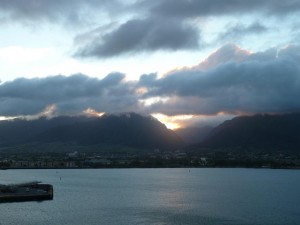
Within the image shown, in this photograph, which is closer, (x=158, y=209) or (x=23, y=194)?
(x=158, y=209)

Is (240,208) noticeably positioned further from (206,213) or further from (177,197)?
(177,197)

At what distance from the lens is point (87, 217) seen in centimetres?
6512

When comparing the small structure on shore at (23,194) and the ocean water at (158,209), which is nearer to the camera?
the ocean water at (158,209)

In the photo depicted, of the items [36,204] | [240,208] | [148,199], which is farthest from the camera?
[148,199]

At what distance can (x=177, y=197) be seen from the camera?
295 feet

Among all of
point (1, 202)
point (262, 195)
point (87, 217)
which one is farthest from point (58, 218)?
point (262, 195)

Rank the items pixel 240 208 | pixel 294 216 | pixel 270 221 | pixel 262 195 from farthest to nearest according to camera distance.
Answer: pixel 262 195
pixel 240 208
pixel 294 216
pixel 270 221

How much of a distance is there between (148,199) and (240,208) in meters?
18.8

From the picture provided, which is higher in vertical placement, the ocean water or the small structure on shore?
the small structure on shore

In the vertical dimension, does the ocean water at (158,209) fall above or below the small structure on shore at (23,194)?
below

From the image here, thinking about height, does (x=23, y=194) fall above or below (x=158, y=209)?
above

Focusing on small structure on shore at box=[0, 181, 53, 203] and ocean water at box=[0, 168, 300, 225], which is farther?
small structure on shore at box=[0, 181, 53, 203]

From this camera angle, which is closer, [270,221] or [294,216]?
[270,221]

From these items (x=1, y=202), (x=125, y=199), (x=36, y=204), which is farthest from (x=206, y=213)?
(x=1, y=202)
